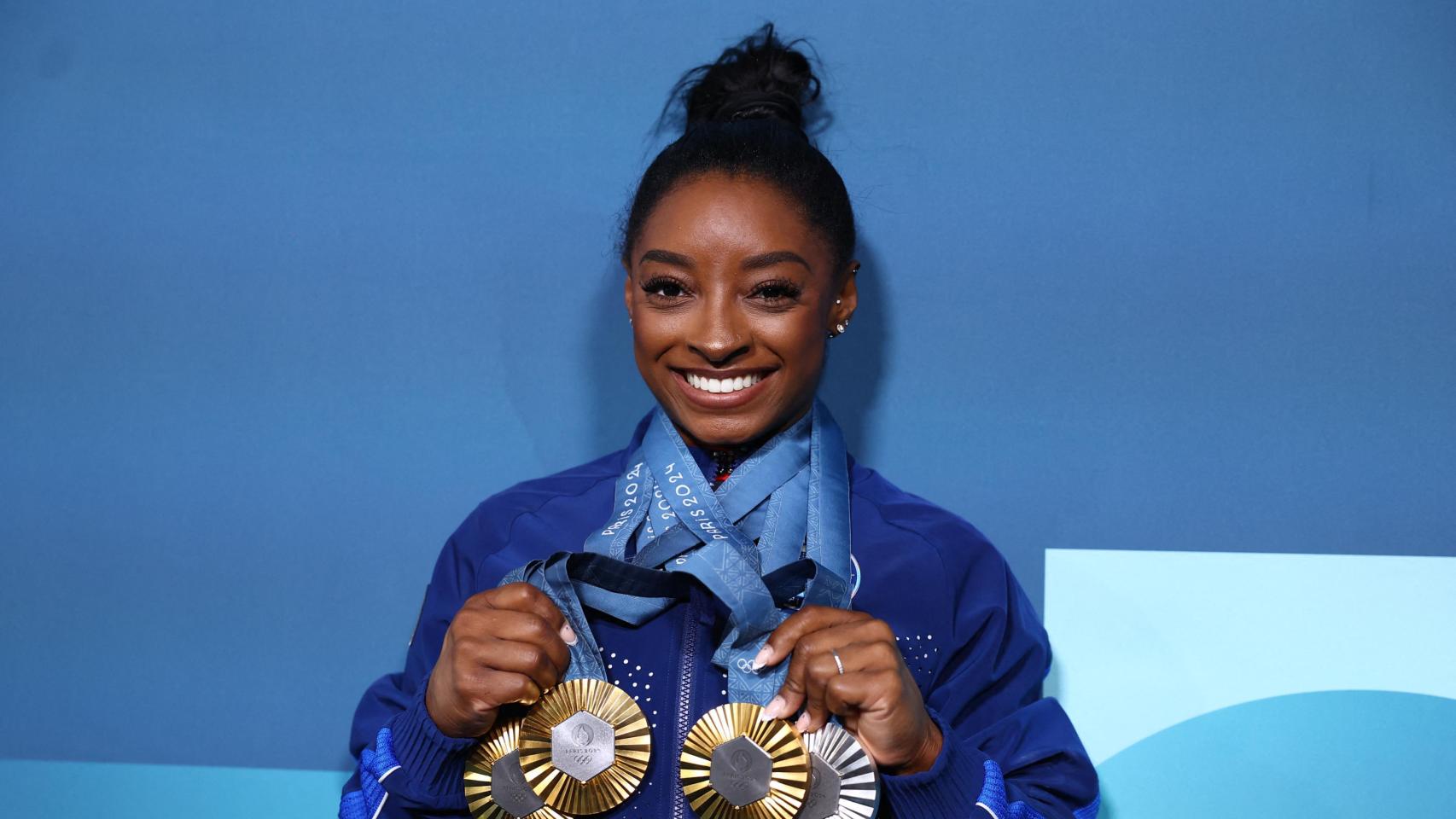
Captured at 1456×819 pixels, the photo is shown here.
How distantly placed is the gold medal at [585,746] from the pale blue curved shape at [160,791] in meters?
0.63

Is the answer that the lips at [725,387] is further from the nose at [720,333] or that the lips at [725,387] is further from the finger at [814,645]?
the finger at [814,645]

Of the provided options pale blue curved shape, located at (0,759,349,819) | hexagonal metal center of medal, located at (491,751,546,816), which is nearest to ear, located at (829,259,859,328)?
hexagonal metal center of medal, located at (491,751,546,816)

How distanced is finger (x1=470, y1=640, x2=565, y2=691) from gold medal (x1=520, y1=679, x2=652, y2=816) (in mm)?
56

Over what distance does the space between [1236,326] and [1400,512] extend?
297mm

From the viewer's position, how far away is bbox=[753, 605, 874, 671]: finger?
1.14 meters

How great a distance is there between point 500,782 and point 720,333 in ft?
1.53

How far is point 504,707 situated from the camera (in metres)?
1.21

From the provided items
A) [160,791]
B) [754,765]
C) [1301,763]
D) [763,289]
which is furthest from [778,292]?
[160,791]

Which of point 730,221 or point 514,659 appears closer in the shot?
point 514,659

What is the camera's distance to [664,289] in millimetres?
1351

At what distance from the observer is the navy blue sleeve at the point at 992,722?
1161 mm

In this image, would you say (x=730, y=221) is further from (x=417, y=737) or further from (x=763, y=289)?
(x=417, y=737)

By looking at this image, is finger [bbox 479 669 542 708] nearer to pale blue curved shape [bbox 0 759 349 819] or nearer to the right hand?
the right hand

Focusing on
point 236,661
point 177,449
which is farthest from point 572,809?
point 177,449
